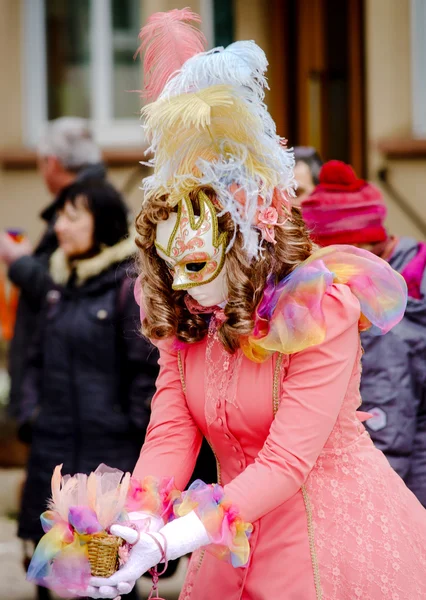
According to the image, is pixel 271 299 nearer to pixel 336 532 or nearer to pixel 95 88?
pixel 336 532

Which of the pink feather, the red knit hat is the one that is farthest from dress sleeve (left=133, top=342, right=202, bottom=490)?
the red knit hat

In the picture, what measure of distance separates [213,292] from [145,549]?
0.58 metres

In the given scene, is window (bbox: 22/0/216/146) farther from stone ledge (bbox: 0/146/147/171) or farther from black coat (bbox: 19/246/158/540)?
black coat (bbox: 19/246/158/540)

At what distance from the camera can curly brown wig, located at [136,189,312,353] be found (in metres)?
2.35

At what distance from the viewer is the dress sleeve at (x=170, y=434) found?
2.48 m

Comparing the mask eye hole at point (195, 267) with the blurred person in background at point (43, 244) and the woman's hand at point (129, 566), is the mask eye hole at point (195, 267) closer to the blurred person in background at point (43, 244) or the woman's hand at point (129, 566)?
the woman's hand at point (129, 566)

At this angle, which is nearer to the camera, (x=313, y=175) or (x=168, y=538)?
(x=168, y=538)

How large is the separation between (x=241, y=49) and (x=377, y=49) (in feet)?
19.0

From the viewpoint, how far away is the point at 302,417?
2.26m

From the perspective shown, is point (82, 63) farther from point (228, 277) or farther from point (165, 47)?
point (228, 277)

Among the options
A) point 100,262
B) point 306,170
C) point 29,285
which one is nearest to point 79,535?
point 100,262

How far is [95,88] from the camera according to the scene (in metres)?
9.04

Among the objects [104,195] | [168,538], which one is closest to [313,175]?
[104,195]

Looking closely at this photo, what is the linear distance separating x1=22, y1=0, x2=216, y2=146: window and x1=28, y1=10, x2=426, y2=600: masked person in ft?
21.6
